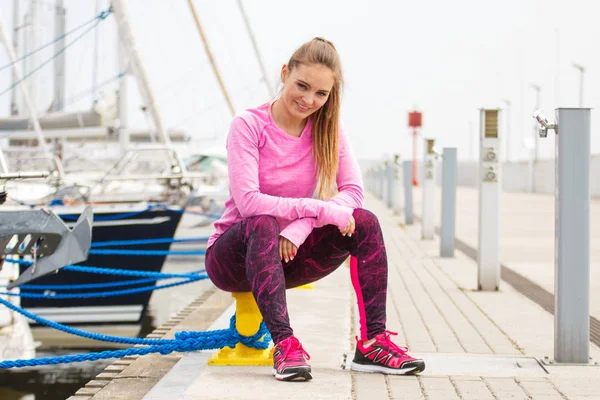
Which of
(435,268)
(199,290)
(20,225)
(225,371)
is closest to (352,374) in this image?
(225,371)

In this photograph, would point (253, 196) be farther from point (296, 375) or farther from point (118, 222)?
point (118, 222)

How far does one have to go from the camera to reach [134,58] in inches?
635

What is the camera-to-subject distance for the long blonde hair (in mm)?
4082

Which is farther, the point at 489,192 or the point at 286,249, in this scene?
the point at 489,192

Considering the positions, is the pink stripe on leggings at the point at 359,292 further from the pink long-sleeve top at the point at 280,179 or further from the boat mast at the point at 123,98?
the boat mast at the point at 123,98

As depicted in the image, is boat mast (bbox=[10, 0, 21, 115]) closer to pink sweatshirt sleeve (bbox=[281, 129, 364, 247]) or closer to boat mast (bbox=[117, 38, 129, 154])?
Result: boat mast (bbox=[117, 38, 129, 154])

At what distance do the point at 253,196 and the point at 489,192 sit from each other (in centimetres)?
408

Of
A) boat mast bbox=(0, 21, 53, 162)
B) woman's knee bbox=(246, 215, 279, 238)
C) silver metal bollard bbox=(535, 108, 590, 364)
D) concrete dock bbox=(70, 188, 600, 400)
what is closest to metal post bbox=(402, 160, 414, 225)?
boat mast bbox=(0, 21, 53, 162)

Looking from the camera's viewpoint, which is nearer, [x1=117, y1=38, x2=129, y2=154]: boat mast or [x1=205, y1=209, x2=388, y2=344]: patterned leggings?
[x1=205, y1=209, x2=388, y2=344]: patterned leggings

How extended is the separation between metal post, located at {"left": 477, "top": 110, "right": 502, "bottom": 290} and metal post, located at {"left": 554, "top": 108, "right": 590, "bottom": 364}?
3133 millimetres

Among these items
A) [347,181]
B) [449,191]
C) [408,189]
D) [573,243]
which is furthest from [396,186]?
→ [347,181]

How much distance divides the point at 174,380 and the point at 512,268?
634 centimetres

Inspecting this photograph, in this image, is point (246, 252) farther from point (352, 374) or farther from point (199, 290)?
point (199, 290)

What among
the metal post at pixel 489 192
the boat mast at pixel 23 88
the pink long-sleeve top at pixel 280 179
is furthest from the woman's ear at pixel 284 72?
the boat mast at pixel 23 88
